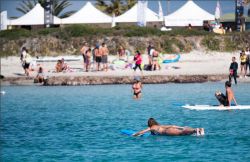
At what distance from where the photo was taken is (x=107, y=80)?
38750 millimetres

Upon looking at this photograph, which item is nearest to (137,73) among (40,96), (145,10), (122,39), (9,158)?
(40,96)

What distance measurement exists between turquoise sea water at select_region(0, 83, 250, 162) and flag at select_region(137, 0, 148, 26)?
14.4 meters

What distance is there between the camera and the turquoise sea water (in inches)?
782

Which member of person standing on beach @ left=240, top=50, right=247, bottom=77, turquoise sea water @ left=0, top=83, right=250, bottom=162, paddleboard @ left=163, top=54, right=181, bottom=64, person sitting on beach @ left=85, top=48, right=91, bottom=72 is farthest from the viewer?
paddleboard @ left=163, top=54, right=181, bottom=64

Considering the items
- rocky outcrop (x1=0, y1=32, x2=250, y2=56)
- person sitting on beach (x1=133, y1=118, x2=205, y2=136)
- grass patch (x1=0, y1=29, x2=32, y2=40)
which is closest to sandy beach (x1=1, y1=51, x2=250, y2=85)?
rocky outcrop (x1=0, y1=32, x2=250, y2=56)

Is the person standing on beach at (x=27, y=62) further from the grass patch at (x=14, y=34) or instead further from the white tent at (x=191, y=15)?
the white tent at (x=191, y=15)

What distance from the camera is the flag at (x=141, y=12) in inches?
2036

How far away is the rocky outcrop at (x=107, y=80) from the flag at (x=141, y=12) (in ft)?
44.7

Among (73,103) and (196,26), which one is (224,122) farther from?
(196,26)

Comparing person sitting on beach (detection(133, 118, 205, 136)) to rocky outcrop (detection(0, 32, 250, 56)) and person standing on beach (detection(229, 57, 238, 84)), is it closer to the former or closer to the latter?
person standing on beach (detection(229, 57, 238, 84))

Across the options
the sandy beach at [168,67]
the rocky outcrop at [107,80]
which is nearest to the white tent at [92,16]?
the sandy beach at [168,67]

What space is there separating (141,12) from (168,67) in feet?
38.8

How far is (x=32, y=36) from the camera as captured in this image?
48.7 metres

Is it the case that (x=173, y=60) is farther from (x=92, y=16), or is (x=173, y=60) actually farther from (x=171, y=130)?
(x=171, y=130)
